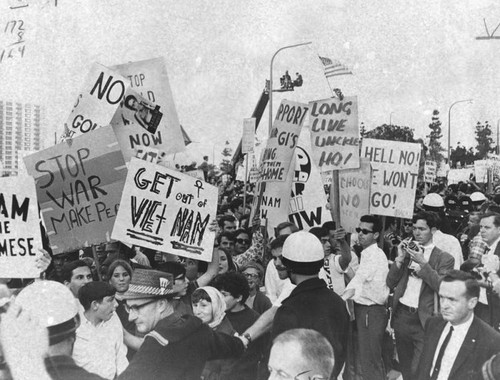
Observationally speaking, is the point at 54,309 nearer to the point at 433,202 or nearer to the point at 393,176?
the point at 393,176

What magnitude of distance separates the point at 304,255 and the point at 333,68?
641 centimetres

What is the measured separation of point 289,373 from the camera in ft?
8.29

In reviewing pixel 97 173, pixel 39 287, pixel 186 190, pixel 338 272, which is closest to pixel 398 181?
pixel 338 272

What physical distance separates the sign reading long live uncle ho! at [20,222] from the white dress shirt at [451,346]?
3.11 meters

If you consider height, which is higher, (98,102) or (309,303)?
(98,102)

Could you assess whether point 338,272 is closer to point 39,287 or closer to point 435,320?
point 435,320

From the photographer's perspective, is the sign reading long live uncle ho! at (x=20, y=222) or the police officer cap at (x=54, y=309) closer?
the police officer cap at (x=54, y=309)

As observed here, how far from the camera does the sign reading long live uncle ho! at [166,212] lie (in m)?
5.89

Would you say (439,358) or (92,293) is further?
(92,293)

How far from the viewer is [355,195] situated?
830cm

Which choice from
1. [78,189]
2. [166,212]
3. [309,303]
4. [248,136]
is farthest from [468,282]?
[248,136]

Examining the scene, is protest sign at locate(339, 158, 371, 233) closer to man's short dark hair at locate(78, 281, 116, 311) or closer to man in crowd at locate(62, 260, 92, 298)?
man in crowd at locate(62, 260, 92, 298)

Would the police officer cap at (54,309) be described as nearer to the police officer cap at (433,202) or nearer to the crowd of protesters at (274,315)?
the crowd of protesters at (274,315)

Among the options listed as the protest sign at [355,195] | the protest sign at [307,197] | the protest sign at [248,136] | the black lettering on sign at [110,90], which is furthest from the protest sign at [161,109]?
the protest sign at [248,136]
